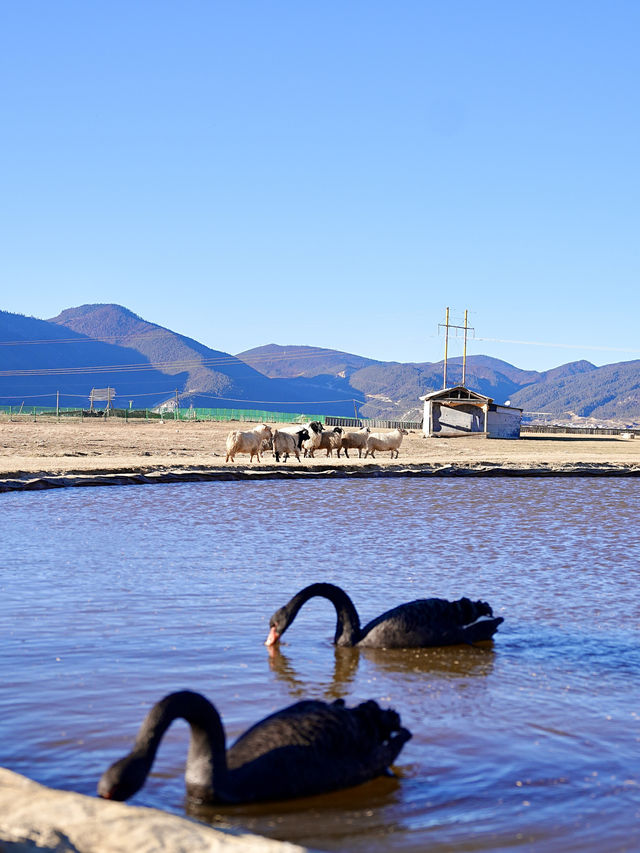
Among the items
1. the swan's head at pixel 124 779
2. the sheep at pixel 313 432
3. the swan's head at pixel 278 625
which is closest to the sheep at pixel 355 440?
the sheep at pixel 313 432

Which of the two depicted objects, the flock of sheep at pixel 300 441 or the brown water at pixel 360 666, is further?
the flock of sheep at pixel 300 441

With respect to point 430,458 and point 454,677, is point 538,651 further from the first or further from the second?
point 430,458

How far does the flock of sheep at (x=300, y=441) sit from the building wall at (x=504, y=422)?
20.6 m

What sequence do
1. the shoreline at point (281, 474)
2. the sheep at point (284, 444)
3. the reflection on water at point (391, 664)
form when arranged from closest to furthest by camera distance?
the reflection on water at point (391, 664)
the shoreline at point (281, 474)
the sheep at point (284, 444)

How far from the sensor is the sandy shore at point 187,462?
24.2 m

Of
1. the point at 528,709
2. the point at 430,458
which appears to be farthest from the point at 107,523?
the point at 430,458

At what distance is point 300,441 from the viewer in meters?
34.1

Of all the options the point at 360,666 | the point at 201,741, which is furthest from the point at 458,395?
the point at 201,741

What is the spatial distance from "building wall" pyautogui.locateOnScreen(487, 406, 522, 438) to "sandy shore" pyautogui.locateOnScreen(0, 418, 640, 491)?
944 cm

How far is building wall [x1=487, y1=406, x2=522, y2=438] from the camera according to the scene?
5875cm

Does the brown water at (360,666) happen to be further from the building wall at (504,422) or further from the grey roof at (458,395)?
the building wall at (504,422)

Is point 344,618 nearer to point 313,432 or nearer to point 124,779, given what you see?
point 124,779

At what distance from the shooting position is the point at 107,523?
16.8 meters

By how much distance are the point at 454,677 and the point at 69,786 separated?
11.4 ft
